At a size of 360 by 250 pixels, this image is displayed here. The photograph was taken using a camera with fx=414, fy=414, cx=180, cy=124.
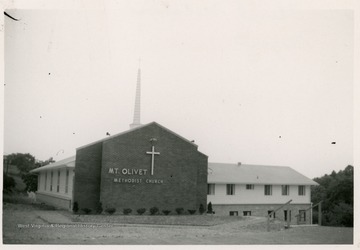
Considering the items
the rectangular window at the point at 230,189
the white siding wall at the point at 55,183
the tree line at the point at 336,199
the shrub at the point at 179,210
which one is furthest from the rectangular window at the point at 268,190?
the white siding wall at the point at 55,183

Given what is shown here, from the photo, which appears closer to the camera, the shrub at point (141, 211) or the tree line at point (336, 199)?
the shrub at point (141, 211)

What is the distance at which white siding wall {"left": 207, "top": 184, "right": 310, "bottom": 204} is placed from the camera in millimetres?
34281

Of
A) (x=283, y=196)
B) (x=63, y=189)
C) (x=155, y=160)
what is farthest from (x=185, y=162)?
(x=283, y=196)

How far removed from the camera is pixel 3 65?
14445 mm

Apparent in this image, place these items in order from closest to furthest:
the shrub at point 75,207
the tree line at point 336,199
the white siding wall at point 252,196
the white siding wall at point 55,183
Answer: the shrub at point 75,207 < the white siding wall at point 55,183 < the white siding wall at point 252,196 < the tree line at point 336,199

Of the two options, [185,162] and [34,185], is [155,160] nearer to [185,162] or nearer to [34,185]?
[185,162]

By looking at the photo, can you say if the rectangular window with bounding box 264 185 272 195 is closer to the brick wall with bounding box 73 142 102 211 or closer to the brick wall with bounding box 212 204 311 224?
the brick wall with bounding box 212 204 311 224

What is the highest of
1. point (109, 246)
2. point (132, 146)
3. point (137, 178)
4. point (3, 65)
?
point (3, 65)

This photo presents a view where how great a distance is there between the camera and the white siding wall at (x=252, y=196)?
34.3 m

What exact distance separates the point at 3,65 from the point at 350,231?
1427 cm

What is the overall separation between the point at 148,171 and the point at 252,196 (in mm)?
12097

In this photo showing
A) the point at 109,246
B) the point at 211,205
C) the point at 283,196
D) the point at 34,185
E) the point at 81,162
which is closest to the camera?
the point at 109,246

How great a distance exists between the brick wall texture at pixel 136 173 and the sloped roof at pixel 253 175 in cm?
634

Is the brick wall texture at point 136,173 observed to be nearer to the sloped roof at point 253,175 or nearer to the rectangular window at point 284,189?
the sloped roof at point 253,175
